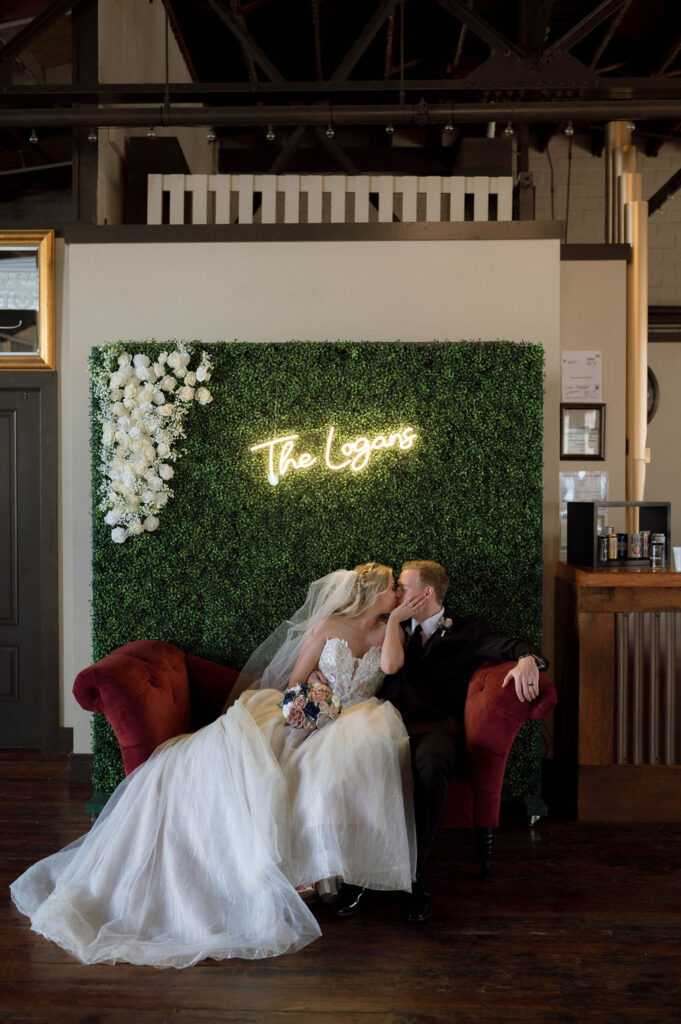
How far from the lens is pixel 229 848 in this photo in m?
3.01

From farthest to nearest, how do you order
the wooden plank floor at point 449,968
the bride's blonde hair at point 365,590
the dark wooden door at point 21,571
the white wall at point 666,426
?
the white wall at point 666,426, the dark wooden door at point 21,571, the bride's blonde hair at point 365,590, the wooden plank floor at point 449,968

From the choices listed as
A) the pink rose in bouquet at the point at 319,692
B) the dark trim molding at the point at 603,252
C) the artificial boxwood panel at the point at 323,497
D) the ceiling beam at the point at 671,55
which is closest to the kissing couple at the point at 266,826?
the pink rose in bouquet at the point at 319,692

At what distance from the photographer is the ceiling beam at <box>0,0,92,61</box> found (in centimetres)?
502

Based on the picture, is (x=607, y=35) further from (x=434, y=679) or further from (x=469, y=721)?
(x=469, y=721)

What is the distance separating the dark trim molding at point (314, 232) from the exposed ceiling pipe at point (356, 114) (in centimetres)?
82

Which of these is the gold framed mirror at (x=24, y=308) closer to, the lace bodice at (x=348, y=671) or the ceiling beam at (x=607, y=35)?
the lace bodice at (x=348, y=671)

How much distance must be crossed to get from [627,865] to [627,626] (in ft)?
3.73

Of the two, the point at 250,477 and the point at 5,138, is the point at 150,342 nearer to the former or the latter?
the point at 250,477

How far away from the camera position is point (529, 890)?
11.2 ft

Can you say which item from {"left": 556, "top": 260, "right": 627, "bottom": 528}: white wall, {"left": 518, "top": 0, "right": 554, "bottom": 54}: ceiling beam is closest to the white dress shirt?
{"left": 556, "top": 260, "right": 627, "bottom": 528}: white wall

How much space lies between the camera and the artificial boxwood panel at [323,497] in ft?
14.2

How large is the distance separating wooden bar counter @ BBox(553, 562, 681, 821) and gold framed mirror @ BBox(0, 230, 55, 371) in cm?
364

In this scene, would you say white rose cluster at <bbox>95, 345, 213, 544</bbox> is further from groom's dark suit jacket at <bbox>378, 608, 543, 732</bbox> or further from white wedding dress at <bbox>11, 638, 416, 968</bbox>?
groom's dark suit jacket at <bbox>378, 608, 543, 732</bbox>

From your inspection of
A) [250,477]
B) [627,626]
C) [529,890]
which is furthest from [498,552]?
[529,890]
